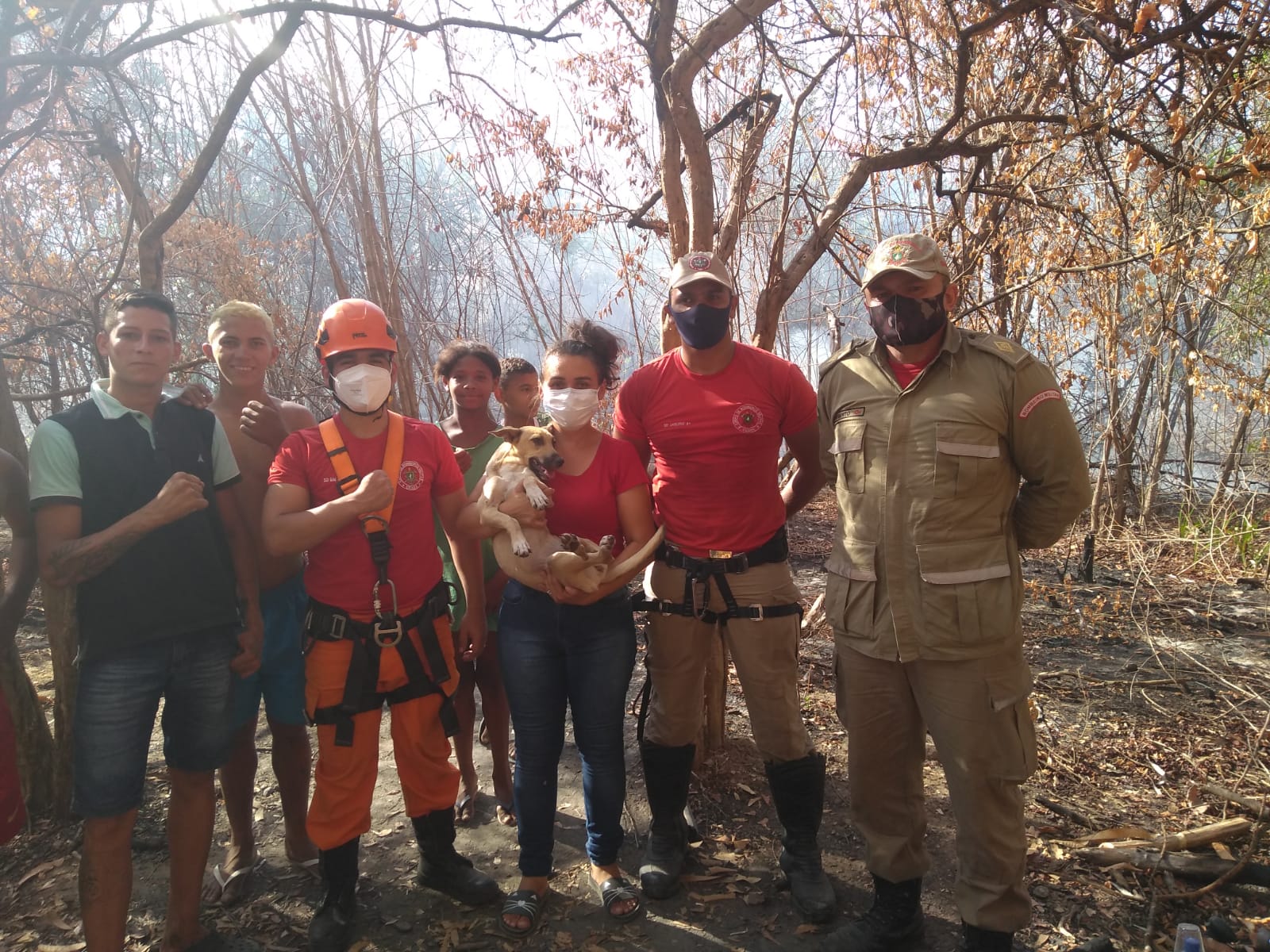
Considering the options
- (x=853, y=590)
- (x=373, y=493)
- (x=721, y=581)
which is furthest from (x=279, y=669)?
(x=853, y=590)

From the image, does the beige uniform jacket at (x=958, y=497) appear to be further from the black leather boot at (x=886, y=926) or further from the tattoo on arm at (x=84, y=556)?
the tattoo on arm at (x=84, y=556)

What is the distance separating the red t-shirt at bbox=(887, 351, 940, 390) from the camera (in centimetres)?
255

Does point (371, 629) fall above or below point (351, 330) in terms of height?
below

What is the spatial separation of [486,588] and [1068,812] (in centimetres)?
293

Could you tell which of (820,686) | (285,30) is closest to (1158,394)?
(820,686)

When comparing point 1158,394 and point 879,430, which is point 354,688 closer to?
point 879,430

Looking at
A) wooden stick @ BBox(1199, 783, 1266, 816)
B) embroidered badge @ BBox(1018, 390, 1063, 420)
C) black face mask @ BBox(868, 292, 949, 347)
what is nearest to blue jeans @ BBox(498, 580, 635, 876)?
black face mask @ BBox(868, 292, 949, 347)

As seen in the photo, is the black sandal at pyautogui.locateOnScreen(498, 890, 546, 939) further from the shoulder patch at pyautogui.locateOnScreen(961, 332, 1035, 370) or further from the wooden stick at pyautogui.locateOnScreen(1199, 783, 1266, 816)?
the wooden stick at pyautogui.locateOnScreen(1199, 783, 1266, 816)

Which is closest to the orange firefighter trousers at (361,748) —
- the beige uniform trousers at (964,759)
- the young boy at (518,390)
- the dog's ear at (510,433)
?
the dog's ear at (510,433)

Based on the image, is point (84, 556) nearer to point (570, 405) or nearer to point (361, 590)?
point (361, 590)

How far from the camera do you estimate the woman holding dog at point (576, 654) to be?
2.72 metres

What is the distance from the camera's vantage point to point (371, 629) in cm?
262

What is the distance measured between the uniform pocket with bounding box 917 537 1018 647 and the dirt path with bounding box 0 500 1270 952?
1.26 m

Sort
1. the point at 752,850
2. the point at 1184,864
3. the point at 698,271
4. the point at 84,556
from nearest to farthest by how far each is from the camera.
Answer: the point at 84,556, the point at 698,271, the point at 1184,864, the point at 752,850
